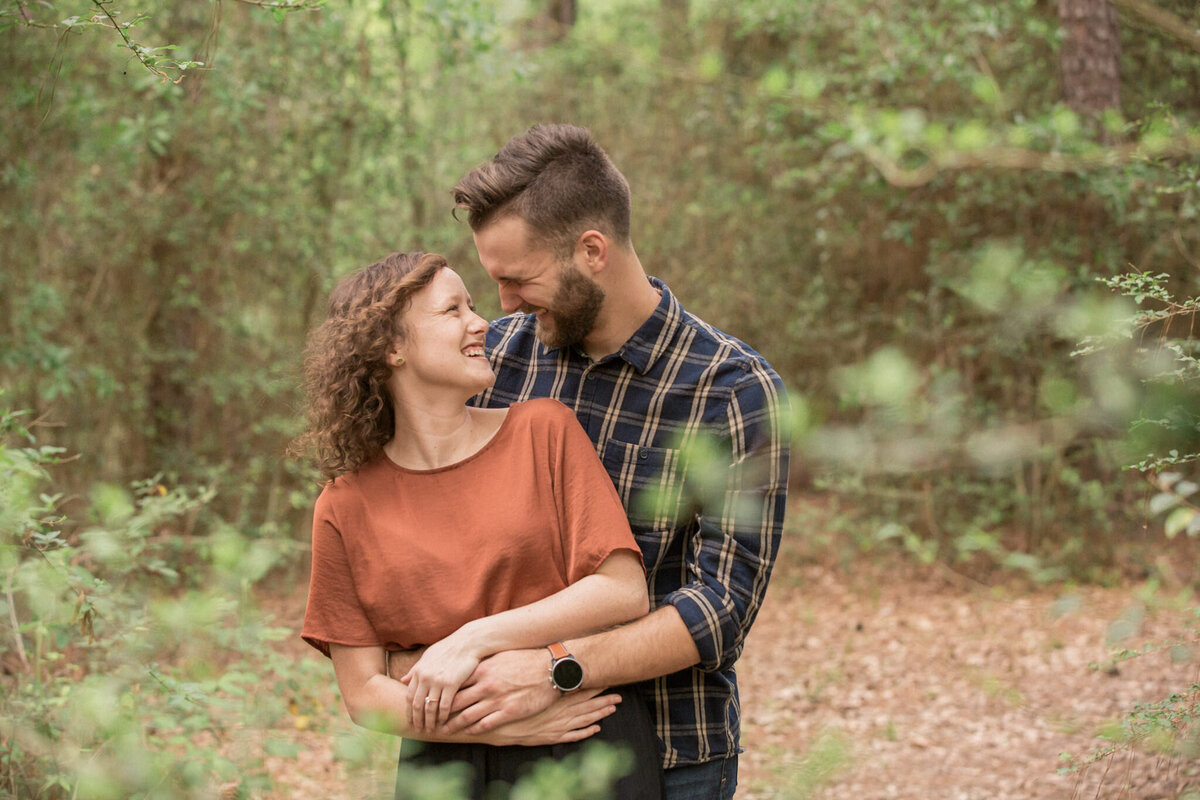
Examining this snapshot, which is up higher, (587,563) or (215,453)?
(587,563)

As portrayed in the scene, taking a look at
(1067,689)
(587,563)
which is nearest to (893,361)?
(587,563)

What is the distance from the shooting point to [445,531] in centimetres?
227

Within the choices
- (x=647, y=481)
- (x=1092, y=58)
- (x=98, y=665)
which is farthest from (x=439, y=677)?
(x=1092, y=58)

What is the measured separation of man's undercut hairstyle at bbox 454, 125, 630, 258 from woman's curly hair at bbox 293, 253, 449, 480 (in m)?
0.26

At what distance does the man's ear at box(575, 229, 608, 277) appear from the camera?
2.59 metres

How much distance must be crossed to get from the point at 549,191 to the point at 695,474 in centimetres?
80

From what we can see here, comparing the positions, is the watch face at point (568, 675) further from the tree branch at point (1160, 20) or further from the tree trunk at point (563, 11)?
the tree trunk at point (563, 11)

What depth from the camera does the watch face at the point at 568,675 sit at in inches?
84.1

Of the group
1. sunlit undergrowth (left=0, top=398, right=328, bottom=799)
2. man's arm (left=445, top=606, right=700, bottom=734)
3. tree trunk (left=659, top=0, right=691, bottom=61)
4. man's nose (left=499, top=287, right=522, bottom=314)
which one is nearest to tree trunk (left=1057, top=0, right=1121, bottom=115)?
tree trunk (left=659, top=0, right=691, bottom=61)

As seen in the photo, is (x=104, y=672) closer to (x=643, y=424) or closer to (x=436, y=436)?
(x=436, y=436)

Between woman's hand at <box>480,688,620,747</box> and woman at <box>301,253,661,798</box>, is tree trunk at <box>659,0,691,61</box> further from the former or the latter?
woman's hand at <box>480,688,620,747</box>

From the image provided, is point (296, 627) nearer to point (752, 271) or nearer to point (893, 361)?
point (752, 271)

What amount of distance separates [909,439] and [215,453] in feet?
23.3

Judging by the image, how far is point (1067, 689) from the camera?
549 cm
